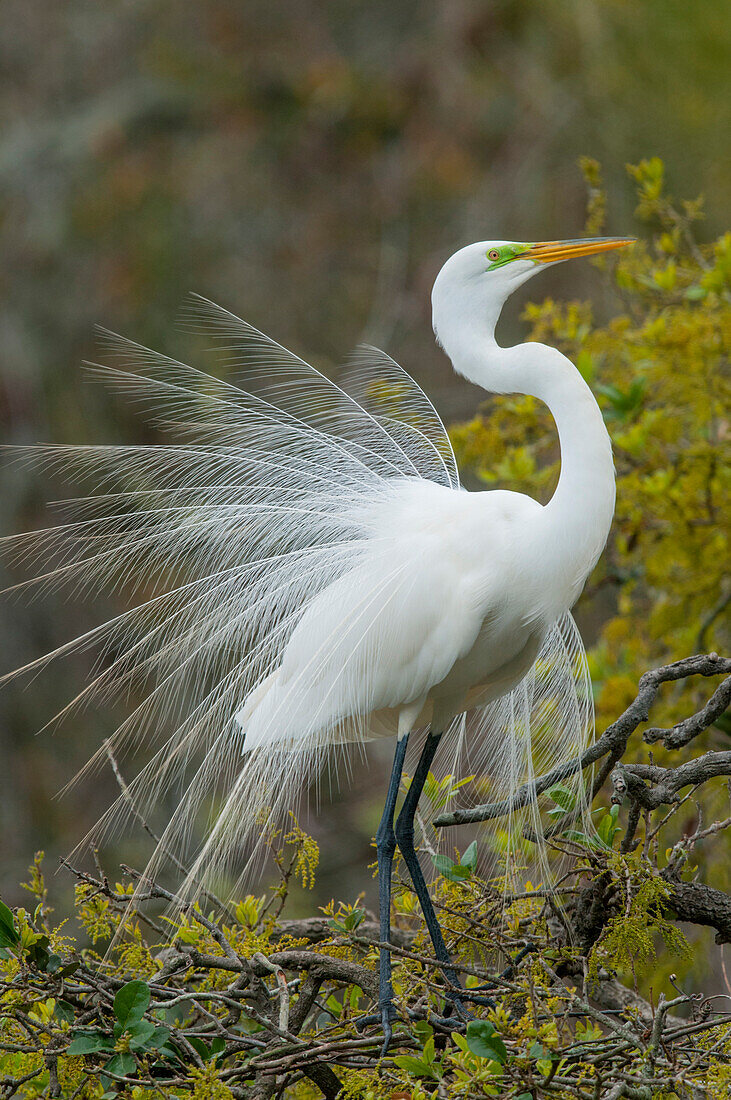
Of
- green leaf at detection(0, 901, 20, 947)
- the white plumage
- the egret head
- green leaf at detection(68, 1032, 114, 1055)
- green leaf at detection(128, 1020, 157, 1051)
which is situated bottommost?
green leaf at detection(68, 1032, 114, 1055)

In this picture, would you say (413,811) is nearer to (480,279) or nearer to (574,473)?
(574,473)

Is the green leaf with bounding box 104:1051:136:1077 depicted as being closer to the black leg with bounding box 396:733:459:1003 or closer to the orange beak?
the black leg with bounding box 396:733:459:1003

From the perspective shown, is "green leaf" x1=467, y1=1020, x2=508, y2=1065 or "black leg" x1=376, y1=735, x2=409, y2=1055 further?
"black leg" x1=376, y1=735, x2=409, y2=1055

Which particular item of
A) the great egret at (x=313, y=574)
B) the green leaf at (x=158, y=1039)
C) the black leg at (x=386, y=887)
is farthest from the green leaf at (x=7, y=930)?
the black leg at (x=386, y=887)

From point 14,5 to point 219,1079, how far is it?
808 cm

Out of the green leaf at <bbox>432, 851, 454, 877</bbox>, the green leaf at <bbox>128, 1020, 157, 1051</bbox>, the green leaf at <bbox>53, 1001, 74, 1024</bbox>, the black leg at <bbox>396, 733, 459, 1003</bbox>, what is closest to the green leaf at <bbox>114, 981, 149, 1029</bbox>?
the green leaf at <bbox>128, 1020, 157, 1051</bbox>

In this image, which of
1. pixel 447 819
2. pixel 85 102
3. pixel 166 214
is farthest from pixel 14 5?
pixel 447 819

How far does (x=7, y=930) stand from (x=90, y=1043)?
0.19 m

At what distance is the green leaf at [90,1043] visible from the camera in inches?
65.3

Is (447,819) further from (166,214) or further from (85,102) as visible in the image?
(85,102)

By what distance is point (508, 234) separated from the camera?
6.86m

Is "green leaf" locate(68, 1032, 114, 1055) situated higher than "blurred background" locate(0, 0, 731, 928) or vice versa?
"blurred background" locate(0, 0, 731, 928)

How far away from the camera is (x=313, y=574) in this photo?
2355 mm

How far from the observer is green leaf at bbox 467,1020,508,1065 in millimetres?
1532
